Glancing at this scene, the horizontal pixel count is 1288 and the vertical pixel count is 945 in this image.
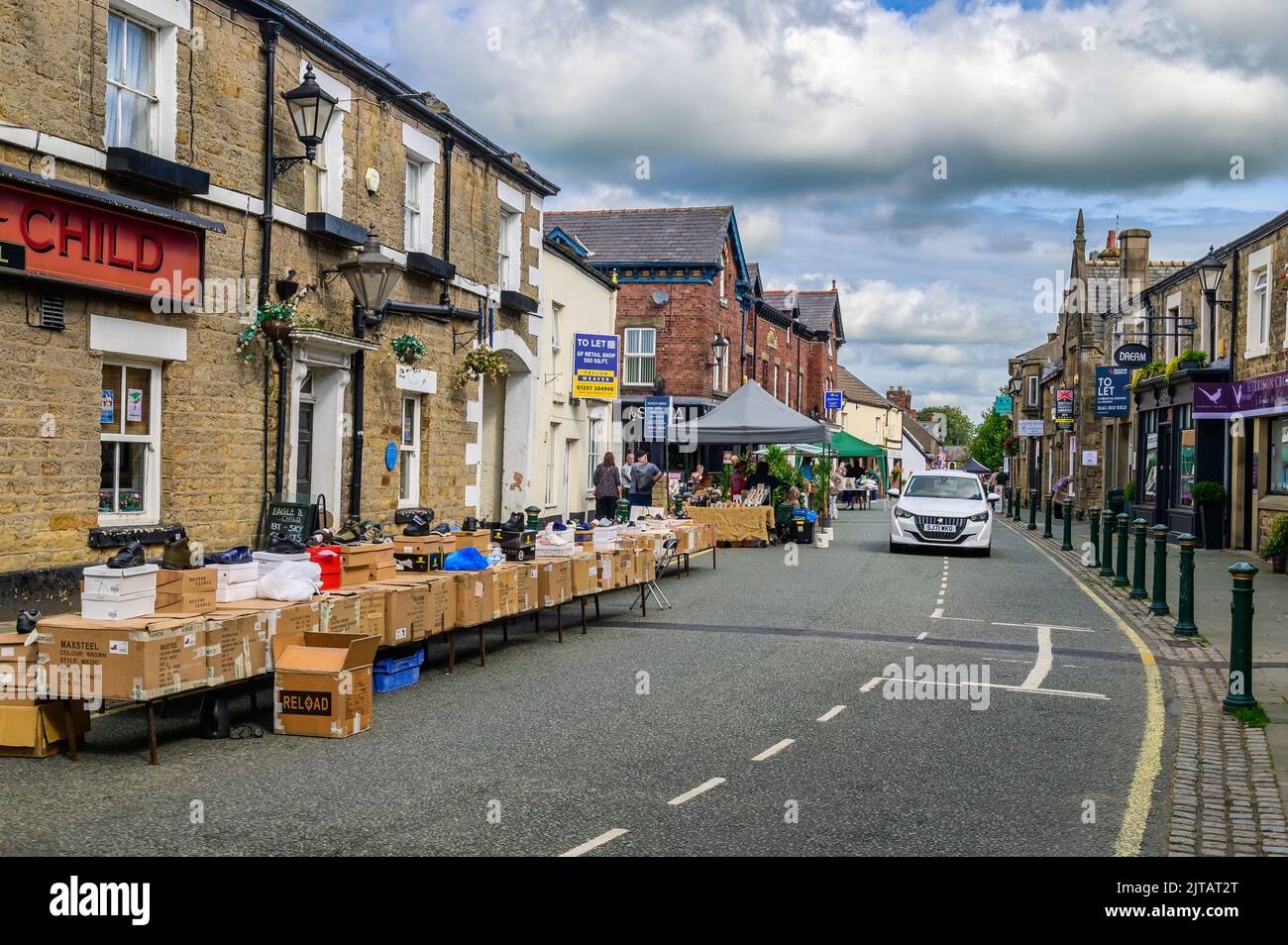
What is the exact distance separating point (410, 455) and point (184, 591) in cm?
999

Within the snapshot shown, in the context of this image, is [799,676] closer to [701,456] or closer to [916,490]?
[916,490]

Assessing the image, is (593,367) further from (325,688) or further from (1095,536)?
(325,688)

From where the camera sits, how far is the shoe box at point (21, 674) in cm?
666

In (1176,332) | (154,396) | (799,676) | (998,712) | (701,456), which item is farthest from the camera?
(701,456)

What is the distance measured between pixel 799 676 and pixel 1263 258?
58.9 feet

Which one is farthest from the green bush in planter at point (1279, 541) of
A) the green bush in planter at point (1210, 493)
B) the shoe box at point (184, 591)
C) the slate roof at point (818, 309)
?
the slate roof at point (818, 309)

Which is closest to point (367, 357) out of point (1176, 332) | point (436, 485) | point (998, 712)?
point (436, 485)

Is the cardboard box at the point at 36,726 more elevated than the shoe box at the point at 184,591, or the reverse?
the shoe box at the point at 184,591

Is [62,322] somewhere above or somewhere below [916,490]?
above

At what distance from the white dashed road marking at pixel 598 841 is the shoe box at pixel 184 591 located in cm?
332

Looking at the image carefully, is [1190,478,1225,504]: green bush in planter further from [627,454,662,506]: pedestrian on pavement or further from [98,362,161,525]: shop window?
[98,362,161,525]: shop window

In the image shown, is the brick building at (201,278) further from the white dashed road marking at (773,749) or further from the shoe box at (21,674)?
the white dashed road marking at (773,749)

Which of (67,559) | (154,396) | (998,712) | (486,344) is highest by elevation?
(486,344)

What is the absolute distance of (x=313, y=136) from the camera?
506 inches
